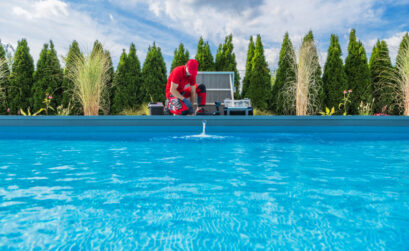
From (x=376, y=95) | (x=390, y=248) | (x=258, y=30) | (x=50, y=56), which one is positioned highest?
(x=258, y=30)

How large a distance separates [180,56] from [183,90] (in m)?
3.85

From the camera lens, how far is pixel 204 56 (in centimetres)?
939

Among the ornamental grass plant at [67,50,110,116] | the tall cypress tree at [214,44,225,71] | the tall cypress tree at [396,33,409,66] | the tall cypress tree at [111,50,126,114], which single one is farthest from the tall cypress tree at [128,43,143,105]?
the tall cypress tree at [396,33,409,66]

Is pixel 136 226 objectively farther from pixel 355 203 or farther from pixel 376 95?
pixel 376 95

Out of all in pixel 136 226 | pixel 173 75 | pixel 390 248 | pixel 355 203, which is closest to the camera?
pixel 390 248

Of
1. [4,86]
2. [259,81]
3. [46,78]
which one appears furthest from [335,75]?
[4,86]

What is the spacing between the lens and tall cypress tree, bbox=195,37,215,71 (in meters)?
9.38

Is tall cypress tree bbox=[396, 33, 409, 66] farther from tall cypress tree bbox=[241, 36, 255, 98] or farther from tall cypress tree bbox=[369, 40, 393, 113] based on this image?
tall cypress tree bbox=[241, 36, 255, 98]

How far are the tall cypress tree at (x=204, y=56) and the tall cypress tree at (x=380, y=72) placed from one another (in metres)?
4.85

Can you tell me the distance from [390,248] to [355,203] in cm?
53

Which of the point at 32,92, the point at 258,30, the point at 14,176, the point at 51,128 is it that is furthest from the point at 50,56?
the point at 14,176

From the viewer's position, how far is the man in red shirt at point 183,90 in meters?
5.47

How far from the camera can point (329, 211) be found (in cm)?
162

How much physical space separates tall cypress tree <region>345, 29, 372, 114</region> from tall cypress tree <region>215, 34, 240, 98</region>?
3307mm
